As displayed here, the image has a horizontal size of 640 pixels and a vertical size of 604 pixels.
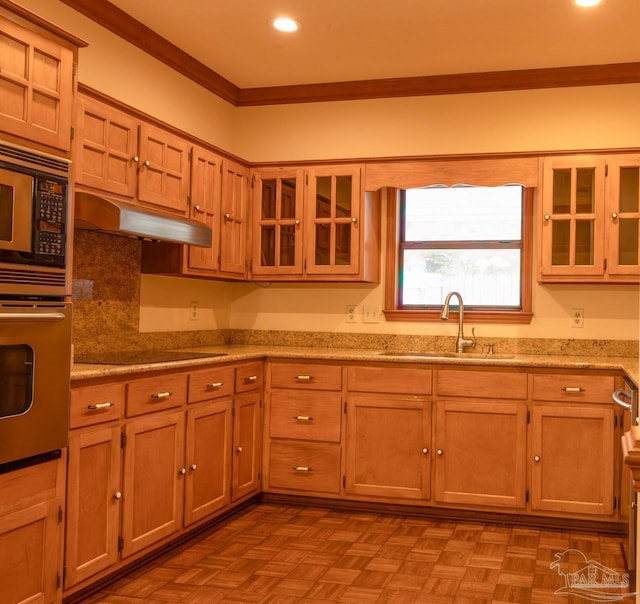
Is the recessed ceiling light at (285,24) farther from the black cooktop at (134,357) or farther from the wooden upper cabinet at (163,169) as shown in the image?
the black cooktop at (134,357)

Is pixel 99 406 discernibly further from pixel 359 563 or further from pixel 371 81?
pixel 371 81

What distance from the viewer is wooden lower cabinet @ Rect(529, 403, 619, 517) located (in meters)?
3.98

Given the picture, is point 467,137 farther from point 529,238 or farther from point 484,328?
point 484,328

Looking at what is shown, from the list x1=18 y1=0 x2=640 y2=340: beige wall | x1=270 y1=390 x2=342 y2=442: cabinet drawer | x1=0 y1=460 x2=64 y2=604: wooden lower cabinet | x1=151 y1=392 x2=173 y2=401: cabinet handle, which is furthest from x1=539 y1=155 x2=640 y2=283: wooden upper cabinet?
x1=0 y1=460 x2=64 y2=604: wooden lower cabinet

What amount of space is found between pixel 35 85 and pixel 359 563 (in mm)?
→ 2377

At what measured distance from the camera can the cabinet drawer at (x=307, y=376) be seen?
14.4 feet

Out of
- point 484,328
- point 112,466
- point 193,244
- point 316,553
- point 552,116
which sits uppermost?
point 552,116

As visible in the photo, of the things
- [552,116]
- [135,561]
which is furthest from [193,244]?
[552,116]

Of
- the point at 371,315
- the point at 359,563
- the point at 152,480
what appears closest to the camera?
the point at 152,480

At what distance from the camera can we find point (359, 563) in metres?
3.49

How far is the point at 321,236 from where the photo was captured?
4785 millimetres

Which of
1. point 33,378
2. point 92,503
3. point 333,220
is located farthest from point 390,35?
point 92,503

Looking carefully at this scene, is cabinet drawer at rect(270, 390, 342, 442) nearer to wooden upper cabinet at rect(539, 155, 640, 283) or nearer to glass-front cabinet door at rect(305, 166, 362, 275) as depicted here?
glass-front cabinet door at rect(305, 166, 362, 275)

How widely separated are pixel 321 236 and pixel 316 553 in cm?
196
